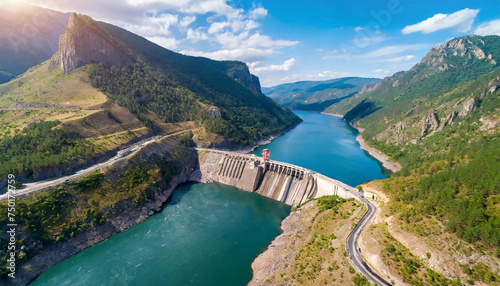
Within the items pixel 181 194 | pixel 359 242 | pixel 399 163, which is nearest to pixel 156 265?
pixel 181 194

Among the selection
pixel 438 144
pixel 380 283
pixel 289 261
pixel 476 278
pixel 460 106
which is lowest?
pixel 289 261

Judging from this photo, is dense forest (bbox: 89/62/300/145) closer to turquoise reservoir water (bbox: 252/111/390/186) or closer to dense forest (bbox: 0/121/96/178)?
turquoise reservoir water (bbox: 252/111/390/186)

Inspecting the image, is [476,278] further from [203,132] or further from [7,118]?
[7,118]

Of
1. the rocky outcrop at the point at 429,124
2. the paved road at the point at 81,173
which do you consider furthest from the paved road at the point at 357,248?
the rocky outcrop at the point at 429,124

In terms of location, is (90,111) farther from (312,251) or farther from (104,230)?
(312,251)

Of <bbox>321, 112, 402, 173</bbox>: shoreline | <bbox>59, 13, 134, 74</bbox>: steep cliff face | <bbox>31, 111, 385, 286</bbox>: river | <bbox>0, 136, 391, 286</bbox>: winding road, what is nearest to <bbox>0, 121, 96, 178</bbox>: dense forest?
<bbox>0, 136, 391, 286</bbox>: winding road

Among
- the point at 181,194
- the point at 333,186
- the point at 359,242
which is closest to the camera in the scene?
the point at 359,242
